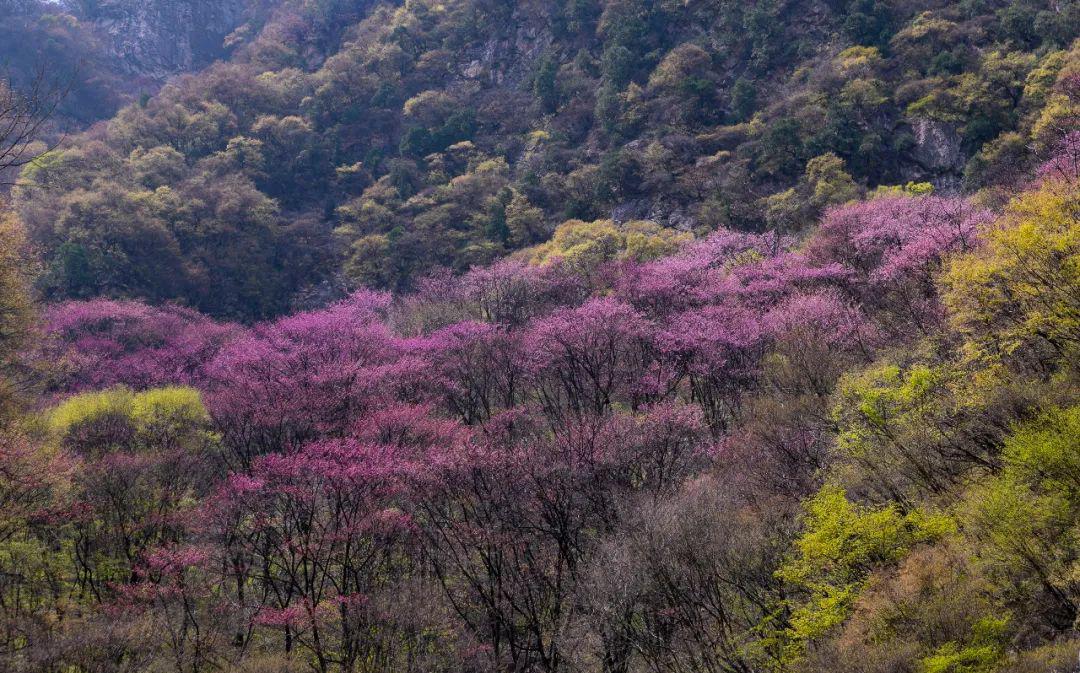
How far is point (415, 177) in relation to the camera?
6356 cm

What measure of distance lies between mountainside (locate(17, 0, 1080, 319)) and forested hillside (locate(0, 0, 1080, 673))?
1.18 feet

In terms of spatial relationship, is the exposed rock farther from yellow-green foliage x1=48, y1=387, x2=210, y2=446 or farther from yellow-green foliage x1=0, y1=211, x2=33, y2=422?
yellow-green foliage x1=0, y1=211, x2=33, y2=422

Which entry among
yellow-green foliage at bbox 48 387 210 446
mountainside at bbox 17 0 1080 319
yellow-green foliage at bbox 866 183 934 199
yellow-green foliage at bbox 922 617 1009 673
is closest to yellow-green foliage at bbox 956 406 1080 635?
yellow-green foliage at bbox 922 617 1009 673

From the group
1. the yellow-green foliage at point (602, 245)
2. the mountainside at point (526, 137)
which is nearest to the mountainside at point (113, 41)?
the mountainside at point (526, 137)

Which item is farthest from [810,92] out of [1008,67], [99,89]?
[99,89]

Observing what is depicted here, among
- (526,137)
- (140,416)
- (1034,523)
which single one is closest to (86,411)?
(140,416)

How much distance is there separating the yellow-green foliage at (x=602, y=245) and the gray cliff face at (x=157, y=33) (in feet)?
256

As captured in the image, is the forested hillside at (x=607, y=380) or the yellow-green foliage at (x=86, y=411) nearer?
the forested hillside at (x=607, y=380)

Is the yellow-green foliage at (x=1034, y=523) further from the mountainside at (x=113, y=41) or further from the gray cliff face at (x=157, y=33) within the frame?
the gray cliff face at (x=157, y=33)

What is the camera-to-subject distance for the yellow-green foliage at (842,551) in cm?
1265

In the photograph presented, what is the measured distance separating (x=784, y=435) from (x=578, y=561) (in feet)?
Answer: 19.9

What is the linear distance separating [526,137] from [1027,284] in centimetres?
5416

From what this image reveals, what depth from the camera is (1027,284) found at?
1509 centimetres

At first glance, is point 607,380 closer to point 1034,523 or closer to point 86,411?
point 1034,523
